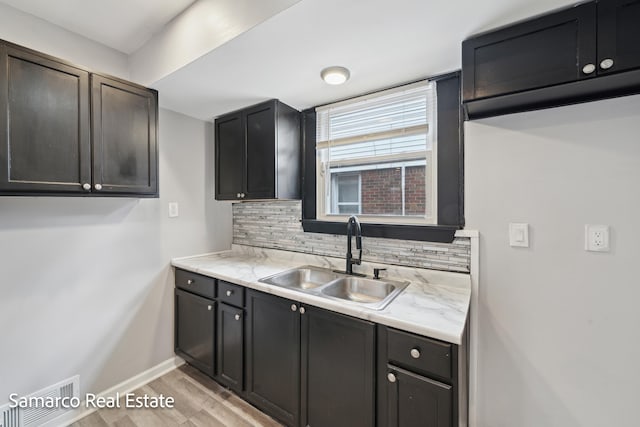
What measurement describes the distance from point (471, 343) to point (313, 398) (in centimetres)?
95

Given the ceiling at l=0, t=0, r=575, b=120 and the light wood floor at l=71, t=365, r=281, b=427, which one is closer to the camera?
the ceiling at l=0, t=0, r=575, b=120

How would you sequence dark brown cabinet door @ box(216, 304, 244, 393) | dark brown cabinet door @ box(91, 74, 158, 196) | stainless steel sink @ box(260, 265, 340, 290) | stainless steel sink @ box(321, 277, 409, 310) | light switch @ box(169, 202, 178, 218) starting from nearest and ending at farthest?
dark brown cabinet door @ box(91, 74, 158, 196) → stainless steel sink @ box(321, 277, 409, 310) → dark brown cabinet door @ box(216, 304, 244, 393) → stainless steel sink @ box(260, 265, 340, 290) → light switch @ box(169, 202, 178, 218)

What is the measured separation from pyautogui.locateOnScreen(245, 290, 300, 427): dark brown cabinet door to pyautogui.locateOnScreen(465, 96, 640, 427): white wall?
1.07 meters

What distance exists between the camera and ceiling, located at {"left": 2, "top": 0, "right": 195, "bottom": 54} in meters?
1.48

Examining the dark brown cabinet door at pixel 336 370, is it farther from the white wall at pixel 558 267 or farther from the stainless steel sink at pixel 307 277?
the white wall at pixel 558 267

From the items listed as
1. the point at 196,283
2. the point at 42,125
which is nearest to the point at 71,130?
the point at 42,125

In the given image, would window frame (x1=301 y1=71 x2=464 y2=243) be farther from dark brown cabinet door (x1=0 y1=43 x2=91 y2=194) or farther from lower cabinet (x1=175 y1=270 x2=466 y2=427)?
dark brown cabinet door (x1=0 y1=43 x2=91 y2=194)

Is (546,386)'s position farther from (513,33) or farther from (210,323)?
(210,323)

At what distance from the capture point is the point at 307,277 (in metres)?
2.06

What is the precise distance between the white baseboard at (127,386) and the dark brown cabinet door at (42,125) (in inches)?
57.2

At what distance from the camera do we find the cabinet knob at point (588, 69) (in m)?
1.04

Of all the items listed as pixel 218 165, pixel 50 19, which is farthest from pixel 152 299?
pixel 50 19

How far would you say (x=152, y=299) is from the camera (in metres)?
2.16

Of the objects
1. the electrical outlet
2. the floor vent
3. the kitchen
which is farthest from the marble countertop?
the floor vent
